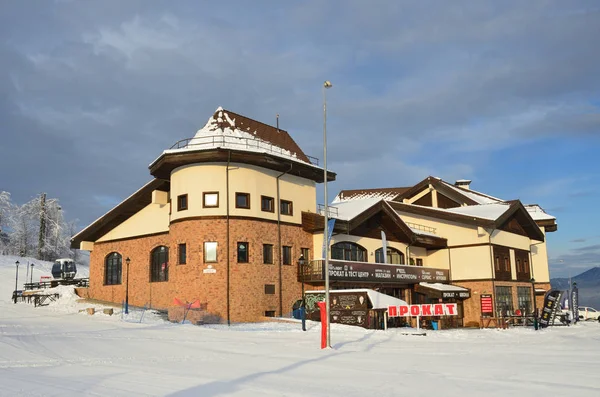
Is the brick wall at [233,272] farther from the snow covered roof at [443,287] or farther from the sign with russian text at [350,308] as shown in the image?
the snow covered roof at [443,287]

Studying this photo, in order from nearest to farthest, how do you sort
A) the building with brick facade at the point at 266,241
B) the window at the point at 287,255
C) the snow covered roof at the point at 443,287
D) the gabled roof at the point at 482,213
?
the building with brick facade at the point at 266,241
the window at the point at 287,255
the snow covered roof at the point at 443,287
the gabled roof at the point at 482,213

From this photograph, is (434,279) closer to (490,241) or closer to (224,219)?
(490,241)

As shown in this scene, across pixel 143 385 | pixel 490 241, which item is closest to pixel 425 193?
pixel 490 241

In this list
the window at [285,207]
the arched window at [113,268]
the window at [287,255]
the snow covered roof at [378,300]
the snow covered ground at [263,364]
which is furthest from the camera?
the arched window at [113,268]

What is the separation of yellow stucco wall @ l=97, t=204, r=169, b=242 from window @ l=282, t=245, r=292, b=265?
27.0 feet

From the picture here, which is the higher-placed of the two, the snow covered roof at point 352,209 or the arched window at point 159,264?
the snow covered roof at point 352,209

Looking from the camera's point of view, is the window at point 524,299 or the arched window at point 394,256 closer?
the arched window at point 394,256

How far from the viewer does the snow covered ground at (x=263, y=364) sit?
1071 cm

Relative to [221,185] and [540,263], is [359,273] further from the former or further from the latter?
[540,263]

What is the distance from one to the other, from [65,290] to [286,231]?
59.3 feet

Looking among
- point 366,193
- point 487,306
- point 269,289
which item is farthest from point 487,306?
point 366,193

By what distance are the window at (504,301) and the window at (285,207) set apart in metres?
19.9

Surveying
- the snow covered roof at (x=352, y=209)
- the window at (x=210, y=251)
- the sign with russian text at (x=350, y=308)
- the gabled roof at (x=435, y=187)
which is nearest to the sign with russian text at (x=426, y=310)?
the sign with russian text at (x=350, y=308)

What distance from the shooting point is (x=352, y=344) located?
21.5m
